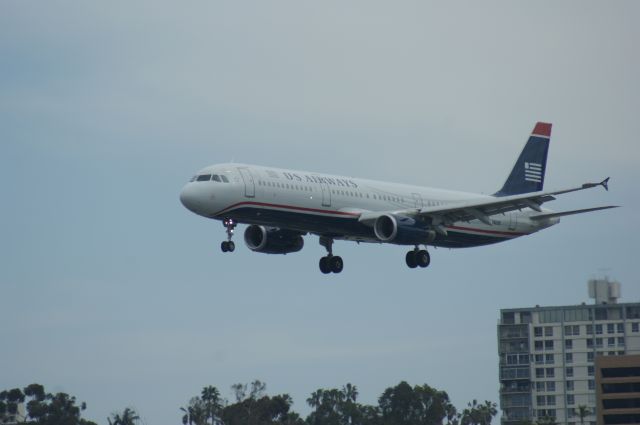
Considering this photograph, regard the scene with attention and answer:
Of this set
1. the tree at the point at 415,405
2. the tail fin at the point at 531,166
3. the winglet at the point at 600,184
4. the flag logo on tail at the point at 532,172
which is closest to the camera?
the winglet at the point at 600,184

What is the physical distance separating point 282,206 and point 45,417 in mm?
75494

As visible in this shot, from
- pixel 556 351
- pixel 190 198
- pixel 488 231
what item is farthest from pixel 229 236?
pixel 556 351

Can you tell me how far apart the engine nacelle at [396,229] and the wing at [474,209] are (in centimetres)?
47

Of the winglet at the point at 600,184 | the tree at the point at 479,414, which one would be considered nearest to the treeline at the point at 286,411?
the tree at the point at 479,414

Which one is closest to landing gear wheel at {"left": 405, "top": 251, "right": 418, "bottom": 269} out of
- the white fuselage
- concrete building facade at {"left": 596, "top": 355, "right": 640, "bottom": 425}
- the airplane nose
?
the white fuselage

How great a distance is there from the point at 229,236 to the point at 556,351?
339ft

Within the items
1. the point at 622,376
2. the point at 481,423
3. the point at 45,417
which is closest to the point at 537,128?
the point at 622,376

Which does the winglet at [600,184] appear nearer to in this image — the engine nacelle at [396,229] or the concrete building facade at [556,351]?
the engine nacelle at [396,229]

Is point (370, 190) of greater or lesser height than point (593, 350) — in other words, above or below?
below

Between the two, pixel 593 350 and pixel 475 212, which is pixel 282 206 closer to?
pixel 475 212

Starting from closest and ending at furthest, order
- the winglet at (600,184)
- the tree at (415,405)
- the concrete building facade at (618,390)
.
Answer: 1. the winglet at (600,184)
2. the concrete building facade at (618,390)
3. the tree at (415,405)

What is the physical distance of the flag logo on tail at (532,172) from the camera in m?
91.2

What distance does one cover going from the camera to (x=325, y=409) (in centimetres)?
15938

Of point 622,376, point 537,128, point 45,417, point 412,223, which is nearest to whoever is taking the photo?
point 412,223
